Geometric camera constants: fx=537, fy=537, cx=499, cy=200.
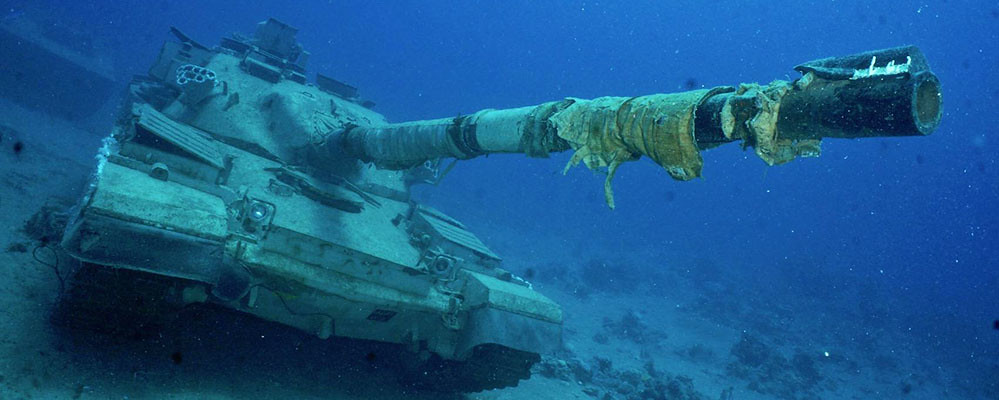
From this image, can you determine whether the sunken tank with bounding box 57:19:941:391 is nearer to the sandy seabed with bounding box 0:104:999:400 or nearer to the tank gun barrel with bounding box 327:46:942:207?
the tank gun barrel with bounding box 327:46:942:207

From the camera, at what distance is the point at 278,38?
11.0 metres

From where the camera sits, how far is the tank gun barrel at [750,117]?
171cm

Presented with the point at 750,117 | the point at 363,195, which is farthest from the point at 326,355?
the point at 750,117

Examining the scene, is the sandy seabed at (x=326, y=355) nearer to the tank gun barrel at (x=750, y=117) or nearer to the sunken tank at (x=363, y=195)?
the sunken tank at (x=363, y=195)

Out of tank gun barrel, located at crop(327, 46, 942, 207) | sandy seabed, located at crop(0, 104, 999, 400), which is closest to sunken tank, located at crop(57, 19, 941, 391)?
tank gun barrel, located at crop(327, 46, 942, 207)

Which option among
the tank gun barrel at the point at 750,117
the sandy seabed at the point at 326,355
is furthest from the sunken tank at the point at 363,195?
the sandy seabed at the point at 326,355

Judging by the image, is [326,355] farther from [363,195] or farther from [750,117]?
[750,117]

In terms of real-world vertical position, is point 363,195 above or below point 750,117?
above

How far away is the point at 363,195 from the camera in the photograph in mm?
7066

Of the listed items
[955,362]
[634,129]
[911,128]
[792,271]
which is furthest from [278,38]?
[792,271]

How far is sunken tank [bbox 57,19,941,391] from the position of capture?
205 centimetres

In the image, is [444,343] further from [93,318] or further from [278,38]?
[278,38]

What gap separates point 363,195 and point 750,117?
18.7 feet

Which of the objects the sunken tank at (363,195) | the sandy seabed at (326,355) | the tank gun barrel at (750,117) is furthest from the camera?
the sandy seabed at (326,355)
